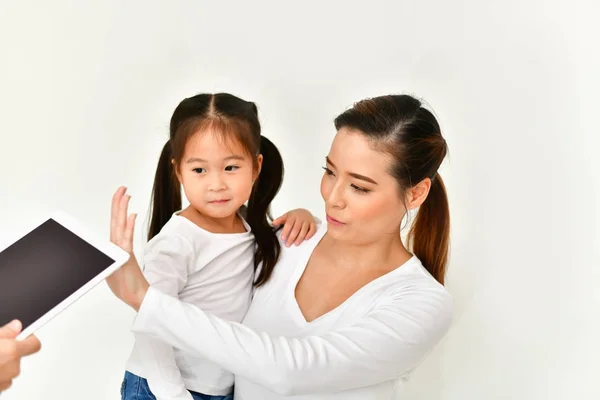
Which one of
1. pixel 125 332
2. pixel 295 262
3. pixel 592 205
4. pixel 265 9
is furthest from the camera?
pixel 265 9

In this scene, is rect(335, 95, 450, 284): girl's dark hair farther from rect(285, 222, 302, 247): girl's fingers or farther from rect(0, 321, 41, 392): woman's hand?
rect(0, 321, 41, 392): woman's hand

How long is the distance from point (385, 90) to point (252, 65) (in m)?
0.55

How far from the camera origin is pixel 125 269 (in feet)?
4.81

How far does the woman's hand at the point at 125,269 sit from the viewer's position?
4.80ft

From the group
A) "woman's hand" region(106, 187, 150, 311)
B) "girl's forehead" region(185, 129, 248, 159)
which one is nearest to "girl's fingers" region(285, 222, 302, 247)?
"girl's forehead" region(185, 129, 248, 159)

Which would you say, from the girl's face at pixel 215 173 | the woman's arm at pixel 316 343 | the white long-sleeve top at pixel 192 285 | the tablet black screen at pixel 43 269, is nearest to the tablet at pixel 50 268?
the tablet black screen at pixel 43 269

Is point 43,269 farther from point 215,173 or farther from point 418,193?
point 418,193

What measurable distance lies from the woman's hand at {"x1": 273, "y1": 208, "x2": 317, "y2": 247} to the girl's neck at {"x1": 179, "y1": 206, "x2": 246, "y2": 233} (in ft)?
0.34

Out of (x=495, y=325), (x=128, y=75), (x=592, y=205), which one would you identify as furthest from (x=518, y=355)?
(x=128, y=75)

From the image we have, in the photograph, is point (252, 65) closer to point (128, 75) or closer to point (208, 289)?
point (128, 75)

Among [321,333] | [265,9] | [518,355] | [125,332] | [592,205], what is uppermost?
[265,9]

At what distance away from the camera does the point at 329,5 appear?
3141 millimetres

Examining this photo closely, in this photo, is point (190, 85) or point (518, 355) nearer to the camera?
point (518, 355)

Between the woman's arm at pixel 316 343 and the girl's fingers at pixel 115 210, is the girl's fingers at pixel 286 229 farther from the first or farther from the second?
the girl's fingers at pixel 115 210
